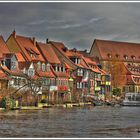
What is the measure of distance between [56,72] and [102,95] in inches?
512

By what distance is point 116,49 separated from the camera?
80.6m

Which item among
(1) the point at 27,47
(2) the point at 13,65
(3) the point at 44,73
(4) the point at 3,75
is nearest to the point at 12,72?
(2) the point at 13,65

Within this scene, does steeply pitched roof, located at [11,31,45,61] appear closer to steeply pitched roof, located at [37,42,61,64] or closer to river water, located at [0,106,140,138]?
steeply pitched roof, located at [37,42,61,64]

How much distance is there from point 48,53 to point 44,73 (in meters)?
4.33

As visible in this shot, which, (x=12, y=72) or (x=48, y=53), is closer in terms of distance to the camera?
(x=12, y=72)

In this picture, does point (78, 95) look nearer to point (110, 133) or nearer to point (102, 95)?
point (102, 95)

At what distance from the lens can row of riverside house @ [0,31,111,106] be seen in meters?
42.7

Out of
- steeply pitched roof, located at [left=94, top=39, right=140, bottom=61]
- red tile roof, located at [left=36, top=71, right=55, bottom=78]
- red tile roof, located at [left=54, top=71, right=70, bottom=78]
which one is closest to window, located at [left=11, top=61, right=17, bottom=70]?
red tile roof, located at [left=36, top=71, right=55, bottom=78]

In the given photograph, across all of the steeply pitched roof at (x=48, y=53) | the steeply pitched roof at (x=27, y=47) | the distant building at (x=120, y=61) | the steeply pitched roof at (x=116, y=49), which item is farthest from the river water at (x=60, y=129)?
the steeply pitched roof at (x=116, y=49)

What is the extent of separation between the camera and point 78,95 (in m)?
53.1

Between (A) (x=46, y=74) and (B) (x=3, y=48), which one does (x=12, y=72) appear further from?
(A) (x=46, y=74)

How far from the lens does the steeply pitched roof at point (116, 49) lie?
7956 centimetres

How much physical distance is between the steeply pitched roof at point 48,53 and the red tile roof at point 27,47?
80 cm

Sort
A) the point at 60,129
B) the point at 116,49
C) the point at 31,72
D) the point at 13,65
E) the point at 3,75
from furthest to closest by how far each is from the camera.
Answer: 1. the point at 116,49
2. the point at 31,72
3. the point at 13,65
4. the point at 3,75
5. the point at 60,129
